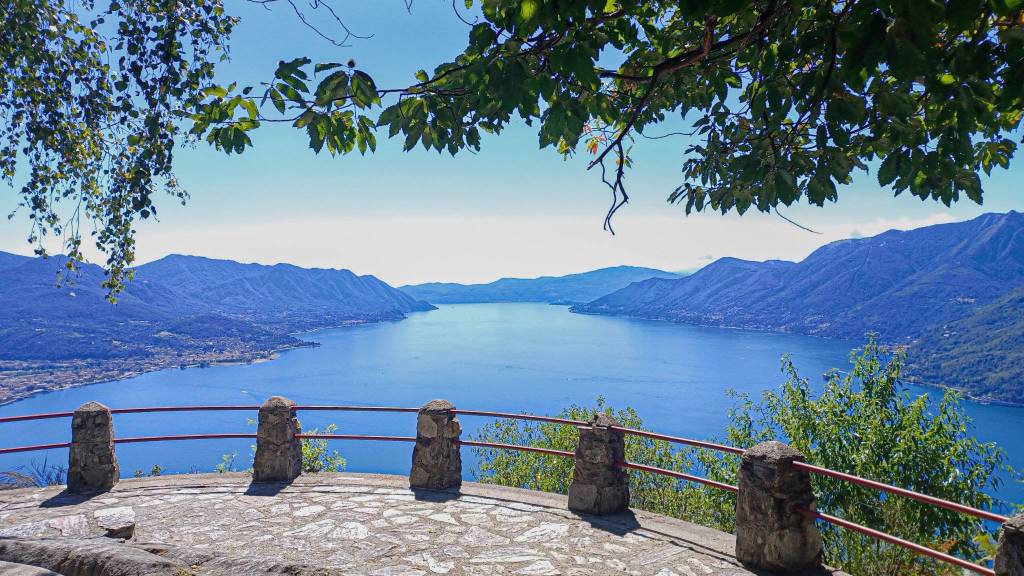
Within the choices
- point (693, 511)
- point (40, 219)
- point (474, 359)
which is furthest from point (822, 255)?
point (40, 219)

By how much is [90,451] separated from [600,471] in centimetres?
678

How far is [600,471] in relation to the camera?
7.04m

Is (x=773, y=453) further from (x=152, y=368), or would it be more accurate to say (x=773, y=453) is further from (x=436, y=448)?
(x=152, y=368)

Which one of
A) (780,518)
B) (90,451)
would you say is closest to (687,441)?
(780,518)

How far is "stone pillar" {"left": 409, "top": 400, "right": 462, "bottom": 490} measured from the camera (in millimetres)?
8008

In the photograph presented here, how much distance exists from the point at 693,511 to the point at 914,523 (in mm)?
7243

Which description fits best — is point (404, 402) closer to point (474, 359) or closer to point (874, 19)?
point (474, 359)

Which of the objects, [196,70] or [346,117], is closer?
[346,117]

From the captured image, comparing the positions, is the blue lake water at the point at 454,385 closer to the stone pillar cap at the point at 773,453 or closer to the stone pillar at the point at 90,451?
the stone pillar cap at the point at 773,453

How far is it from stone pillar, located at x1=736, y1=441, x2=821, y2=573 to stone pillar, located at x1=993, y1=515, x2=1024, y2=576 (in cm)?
167

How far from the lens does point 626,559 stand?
5.81m

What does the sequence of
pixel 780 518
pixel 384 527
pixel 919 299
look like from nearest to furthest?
pixel 780 518
pixel 384 527
pixel 919 299

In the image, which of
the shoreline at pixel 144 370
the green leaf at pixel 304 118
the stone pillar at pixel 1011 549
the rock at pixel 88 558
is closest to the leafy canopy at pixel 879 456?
the stone pillar at pixel 1011 549

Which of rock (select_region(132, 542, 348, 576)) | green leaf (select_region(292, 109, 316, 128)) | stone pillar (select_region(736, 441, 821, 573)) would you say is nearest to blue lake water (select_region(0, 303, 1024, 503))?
stone pillar (select_region(736, 441, 821, 573))
